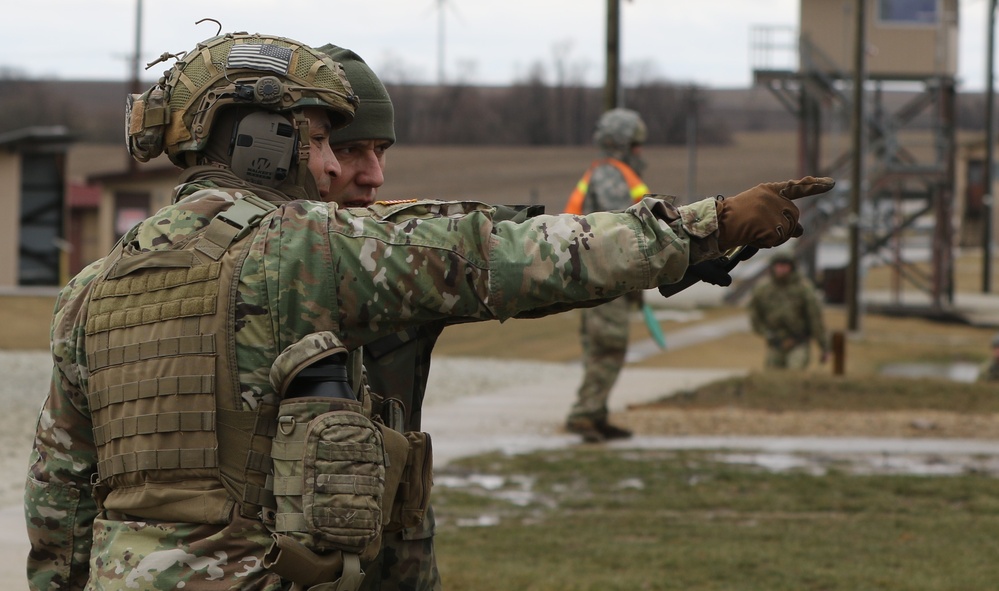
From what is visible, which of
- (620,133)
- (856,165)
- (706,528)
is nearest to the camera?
(706,528)

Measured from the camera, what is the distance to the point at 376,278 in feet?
9.23

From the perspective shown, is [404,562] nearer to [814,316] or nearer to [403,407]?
[403,407]

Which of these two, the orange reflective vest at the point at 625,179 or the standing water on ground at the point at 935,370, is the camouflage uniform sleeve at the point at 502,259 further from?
the standing water on ground at the point at 935,370

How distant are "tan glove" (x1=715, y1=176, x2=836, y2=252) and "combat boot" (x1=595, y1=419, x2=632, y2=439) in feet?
28.6

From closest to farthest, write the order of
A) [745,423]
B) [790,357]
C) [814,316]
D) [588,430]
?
1. [588,430]
2. [745,423]
3. [814,316]
4. [790,357]

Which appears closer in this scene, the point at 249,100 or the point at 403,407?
the point at 249,100

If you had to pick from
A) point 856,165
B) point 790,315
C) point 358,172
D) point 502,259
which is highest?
point 856,165

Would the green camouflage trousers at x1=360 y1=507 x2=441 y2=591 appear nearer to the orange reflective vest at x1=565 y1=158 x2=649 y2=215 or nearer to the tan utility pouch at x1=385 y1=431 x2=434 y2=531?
the tan utility pouch at x1=385 y1=431 x2=434 y2=531

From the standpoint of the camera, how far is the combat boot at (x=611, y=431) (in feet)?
37.6

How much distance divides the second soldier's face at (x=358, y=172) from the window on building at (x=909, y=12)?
88.2 feet

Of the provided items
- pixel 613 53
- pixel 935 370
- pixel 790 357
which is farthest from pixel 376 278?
pixel 935 370

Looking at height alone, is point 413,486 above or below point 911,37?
below

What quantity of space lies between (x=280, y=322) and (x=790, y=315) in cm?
1295

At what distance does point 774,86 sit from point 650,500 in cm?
2317
